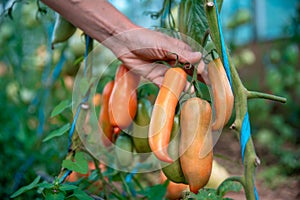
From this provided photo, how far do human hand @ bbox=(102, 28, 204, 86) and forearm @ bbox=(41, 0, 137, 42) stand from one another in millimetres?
18

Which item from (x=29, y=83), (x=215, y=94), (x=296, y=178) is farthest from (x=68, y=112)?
(x=29, y=83)

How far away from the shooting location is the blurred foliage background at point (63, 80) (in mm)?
1481

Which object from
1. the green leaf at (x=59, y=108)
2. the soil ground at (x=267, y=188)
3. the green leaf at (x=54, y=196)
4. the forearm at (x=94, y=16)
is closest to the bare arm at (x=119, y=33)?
the forearm at (x=94, y=16)

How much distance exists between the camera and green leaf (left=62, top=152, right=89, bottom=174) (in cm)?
85

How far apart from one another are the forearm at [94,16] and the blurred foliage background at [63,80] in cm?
18

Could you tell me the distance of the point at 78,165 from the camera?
0.87m

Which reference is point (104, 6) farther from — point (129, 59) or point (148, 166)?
point (148, 166)

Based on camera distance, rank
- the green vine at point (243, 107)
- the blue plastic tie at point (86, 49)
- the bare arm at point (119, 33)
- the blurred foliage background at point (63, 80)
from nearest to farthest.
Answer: the green vine at point (243, 107)
the bare arm at point (119, 33)
the blue plastic tie at point (86, 49)
the blurred foliage background at point (63, 80)

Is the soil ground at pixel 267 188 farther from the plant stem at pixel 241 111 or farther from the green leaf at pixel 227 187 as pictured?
the plant stem at pixel 241 111

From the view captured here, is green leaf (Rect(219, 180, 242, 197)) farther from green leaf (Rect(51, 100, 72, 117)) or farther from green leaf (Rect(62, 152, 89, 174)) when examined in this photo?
green leaf (Rect(51, 100, 72, 117))

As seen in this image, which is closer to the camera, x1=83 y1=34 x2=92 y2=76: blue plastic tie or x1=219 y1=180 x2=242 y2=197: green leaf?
x1=219 y1=180 x2=242 y2=197: green leaf

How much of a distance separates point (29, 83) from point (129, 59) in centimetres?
211

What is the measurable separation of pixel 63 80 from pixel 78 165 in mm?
428

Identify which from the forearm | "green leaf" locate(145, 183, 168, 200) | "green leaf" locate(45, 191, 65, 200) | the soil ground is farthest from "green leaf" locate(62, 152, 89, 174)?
the soil ground
